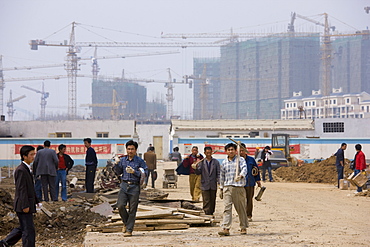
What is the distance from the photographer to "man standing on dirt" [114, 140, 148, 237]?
1069cm

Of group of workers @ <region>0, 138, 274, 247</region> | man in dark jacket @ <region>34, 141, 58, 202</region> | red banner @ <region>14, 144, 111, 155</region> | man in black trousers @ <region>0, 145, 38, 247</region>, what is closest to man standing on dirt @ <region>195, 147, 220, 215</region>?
group of workers @ <region>0, 138, 274, 247</region>

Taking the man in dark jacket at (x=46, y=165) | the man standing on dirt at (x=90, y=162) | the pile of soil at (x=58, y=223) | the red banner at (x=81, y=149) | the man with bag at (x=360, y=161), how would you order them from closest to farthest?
the pile of soil at (x=58, y=223)
the man in dark jacket at (x=46, y=165)
the man standing on dirt at (x=90, y=162)
the man with bag at (x=360, y=161)
the red banner at (x=81, y=149)

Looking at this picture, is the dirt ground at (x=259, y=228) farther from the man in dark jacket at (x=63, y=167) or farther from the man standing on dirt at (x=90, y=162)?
the man standing on dirt at (x=90, y=162)

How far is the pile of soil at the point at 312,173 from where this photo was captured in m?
31.9

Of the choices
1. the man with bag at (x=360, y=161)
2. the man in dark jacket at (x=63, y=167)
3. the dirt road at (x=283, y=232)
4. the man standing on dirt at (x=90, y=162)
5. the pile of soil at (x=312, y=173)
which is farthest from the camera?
the pile of soil at (x=312, y=173)

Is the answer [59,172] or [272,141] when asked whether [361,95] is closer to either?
[272,141]

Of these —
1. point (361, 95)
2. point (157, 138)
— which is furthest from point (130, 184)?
point (361, 95)

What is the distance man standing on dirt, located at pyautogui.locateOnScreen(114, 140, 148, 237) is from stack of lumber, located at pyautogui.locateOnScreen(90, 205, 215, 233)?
815 millimetres

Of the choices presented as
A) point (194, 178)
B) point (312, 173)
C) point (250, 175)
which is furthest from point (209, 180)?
point (312, 173)

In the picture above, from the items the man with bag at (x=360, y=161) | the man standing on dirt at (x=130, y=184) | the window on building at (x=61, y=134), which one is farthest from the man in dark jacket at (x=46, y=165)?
the window on building at (x=61, y=134)

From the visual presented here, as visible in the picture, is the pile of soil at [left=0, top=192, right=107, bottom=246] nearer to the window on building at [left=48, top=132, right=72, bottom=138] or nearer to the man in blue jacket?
the man in blue jacket

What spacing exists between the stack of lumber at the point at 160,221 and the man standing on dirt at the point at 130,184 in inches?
32.1

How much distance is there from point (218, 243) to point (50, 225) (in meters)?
4.36

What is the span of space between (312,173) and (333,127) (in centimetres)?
2982
